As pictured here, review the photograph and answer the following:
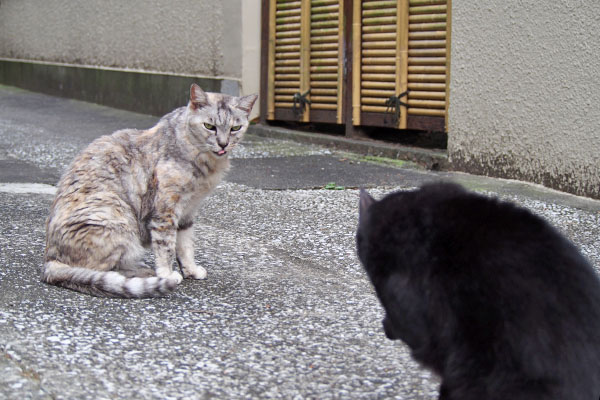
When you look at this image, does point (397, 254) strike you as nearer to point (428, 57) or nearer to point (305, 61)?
point (428, 57)

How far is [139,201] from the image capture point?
11.8 feet

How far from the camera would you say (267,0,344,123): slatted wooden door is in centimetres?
787

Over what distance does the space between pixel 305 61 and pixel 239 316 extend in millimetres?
5438

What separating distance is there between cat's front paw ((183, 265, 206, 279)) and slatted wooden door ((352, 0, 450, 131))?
3.64 metres

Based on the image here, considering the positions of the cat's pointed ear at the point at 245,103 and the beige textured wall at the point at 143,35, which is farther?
the beige textured wall at the point at 143,35

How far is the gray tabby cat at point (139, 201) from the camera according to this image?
11.0 feet

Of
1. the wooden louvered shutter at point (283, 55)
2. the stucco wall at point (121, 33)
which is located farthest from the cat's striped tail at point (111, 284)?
the stucco wall at point (121, 33)

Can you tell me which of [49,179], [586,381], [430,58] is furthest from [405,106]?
[586,381]

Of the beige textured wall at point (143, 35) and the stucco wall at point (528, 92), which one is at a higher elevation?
the beige textured wall at point (143, 35)

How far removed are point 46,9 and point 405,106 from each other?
775cm

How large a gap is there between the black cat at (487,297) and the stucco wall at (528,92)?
11.7ft

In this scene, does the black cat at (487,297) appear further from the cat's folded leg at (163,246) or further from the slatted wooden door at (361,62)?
the slatted wooden door at (361,62)

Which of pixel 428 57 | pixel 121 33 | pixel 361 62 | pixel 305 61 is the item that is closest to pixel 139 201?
pixel 428 57

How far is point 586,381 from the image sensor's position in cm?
188
